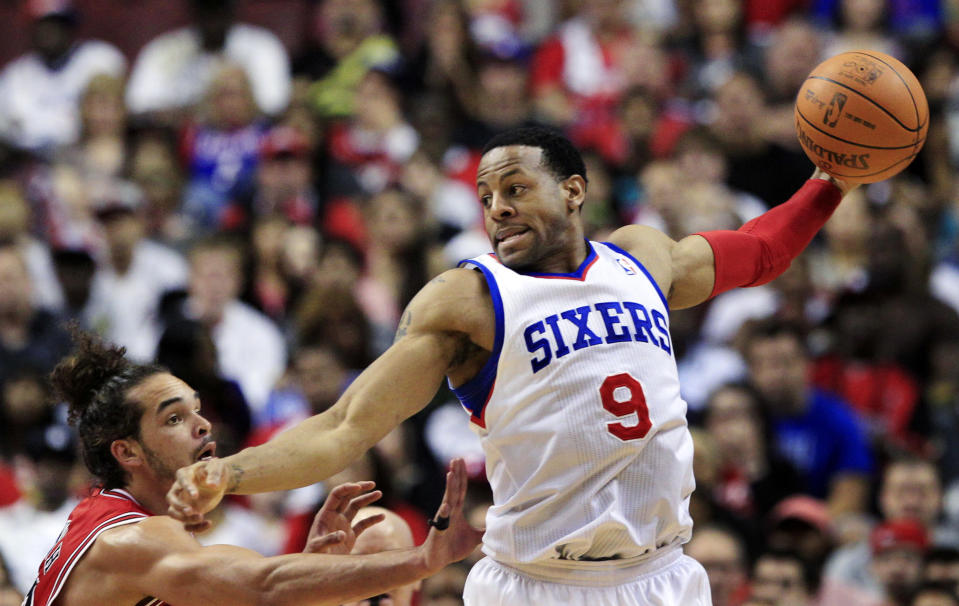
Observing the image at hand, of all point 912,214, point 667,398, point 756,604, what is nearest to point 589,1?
point 912,214

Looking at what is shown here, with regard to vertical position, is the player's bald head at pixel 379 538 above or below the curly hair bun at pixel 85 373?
below

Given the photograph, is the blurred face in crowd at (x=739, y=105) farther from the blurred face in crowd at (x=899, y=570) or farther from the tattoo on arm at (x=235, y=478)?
the tattoo on arm at (x=235, y=478)

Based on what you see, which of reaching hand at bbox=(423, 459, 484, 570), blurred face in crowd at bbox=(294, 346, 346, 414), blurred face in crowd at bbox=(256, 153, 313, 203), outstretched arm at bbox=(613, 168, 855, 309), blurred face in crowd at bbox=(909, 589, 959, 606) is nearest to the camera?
reaching hand at bbox=(423, 459, 484, 570)

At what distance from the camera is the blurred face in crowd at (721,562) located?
7.29m

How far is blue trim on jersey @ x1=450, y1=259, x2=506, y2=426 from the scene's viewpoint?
442 cm

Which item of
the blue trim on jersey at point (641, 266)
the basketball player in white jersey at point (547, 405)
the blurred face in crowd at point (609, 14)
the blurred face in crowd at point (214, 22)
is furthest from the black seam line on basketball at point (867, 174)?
the blurred face in crowd at point (214, 22)

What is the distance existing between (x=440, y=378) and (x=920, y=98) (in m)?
2.35

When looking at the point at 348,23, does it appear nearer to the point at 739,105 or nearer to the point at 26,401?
the point at 739,105

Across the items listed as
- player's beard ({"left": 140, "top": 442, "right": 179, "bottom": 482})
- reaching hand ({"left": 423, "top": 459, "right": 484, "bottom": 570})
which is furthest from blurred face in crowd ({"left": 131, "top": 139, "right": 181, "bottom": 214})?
reaching hand ({"left": 423, "top": 459, "right": 484, "bottom": 570})

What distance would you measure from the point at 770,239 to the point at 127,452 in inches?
101

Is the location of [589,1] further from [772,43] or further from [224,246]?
[224,246]

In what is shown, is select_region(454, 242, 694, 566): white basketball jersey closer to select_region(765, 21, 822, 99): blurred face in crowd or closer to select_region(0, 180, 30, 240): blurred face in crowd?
select_region(765, 21, 822, 99): blurred face in crowd

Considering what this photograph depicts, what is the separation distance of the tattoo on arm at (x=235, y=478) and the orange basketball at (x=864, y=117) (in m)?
2.69

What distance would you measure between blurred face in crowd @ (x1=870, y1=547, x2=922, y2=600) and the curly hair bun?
169 inches
